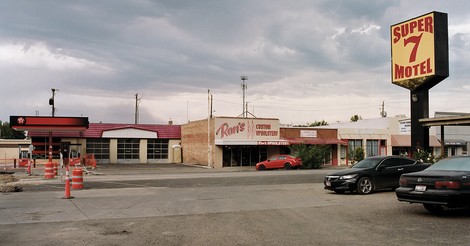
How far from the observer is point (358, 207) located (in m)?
13.0

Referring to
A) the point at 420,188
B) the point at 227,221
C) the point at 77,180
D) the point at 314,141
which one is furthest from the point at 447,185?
the point at 314,141

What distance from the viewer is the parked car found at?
16625 mm

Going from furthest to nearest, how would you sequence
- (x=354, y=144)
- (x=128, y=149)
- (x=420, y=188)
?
(x=128, y=149)
(x=354, y=144)
(x=420, y=188)

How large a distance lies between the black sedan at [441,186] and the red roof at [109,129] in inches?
1872

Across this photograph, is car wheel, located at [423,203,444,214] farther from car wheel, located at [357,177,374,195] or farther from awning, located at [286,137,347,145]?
awning, located at [286,137,347,145]

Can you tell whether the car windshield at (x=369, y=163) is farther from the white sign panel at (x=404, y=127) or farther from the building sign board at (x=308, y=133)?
the white sign panel at (x=404, y=127)

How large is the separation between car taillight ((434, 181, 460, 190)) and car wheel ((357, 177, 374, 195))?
616 centimetres

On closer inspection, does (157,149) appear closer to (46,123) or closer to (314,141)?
(46,123)

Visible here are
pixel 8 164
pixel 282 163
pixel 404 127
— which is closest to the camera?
pixel 282 163

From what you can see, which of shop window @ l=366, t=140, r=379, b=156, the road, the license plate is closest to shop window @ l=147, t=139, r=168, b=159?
shop window @ l=366, t=140, r=379, b=156

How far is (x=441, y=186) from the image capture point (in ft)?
33.9

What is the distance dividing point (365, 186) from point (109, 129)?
143 ft

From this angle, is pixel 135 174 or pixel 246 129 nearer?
pixel 135 174

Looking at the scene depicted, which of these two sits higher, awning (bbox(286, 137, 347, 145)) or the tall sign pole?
the tall sign pole
